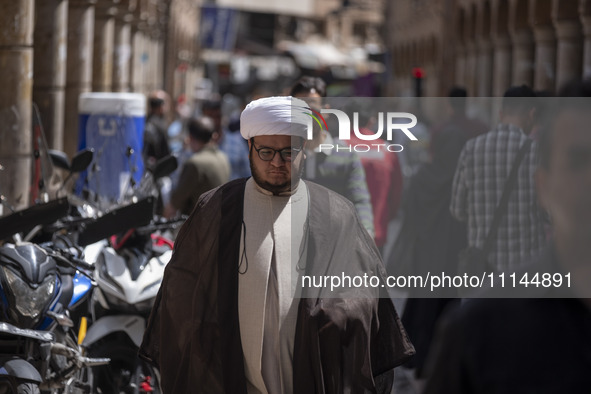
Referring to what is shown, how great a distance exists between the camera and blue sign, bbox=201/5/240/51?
45.1m

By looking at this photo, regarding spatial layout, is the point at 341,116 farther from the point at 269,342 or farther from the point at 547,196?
the point at 547,196

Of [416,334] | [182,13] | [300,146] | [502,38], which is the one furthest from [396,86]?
[300,146]

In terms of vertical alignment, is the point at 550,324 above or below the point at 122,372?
above

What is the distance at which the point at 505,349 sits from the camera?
7.37 feet

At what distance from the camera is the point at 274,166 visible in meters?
4.45

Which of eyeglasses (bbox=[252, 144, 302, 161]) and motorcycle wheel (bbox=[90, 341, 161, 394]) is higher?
eyeglasses (bbox=[252, 144, 302, 161])

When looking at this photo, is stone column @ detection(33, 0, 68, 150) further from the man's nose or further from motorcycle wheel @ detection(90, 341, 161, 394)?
the man's nose

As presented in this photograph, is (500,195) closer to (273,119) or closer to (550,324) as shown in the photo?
(273,119)

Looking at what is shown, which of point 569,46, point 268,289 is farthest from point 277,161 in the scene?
point 569,46

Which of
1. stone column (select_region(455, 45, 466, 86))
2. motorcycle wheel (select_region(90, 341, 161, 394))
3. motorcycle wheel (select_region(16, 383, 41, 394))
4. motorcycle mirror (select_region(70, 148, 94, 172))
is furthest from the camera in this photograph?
stone column (select_region(455, 45, 466, 86))

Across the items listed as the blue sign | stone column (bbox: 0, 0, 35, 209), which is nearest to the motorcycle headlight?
stone column (bbox: 0, 0, 35, 209)

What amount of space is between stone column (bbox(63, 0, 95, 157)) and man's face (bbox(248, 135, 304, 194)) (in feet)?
36.3

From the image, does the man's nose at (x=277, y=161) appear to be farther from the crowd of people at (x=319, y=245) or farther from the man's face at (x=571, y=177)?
the man's face at (x=571, y=177)

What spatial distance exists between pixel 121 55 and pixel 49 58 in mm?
6571
